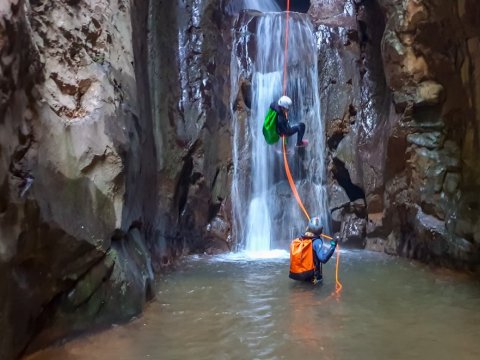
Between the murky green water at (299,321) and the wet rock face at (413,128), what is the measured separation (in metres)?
1.23

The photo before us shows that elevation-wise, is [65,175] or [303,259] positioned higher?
[65,175]

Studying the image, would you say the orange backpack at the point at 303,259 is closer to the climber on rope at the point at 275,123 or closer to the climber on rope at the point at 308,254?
the climber on rope at the point at 308,254

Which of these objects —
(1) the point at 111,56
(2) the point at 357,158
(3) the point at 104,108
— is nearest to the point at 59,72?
(3) the point at 104,108

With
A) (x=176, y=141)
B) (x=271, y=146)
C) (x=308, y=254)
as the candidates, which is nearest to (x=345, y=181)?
(x=271, y=146)

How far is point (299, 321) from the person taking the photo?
4.85 m

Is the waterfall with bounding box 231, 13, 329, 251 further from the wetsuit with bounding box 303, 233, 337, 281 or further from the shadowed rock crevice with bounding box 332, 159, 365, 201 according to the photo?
the wetsuit with bounding box 303, 233, 337, 281

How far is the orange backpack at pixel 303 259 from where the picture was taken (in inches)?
249

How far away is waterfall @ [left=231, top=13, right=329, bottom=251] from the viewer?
11453mm

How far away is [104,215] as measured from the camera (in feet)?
15.6

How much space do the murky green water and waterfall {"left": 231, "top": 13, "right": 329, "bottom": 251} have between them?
399 cm

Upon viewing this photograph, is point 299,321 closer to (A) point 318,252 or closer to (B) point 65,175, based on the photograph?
(A) point 318,252

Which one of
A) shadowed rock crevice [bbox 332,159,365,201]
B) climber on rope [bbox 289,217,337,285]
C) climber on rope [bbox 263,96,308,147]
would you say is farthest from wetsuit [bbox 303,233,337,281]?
shadowed rock crevice [bbox 332,159,365,201]

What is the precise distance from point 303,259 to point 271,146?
239 inches

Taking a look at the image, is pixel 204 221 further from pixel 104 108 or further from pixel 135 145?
pixel 104 108
